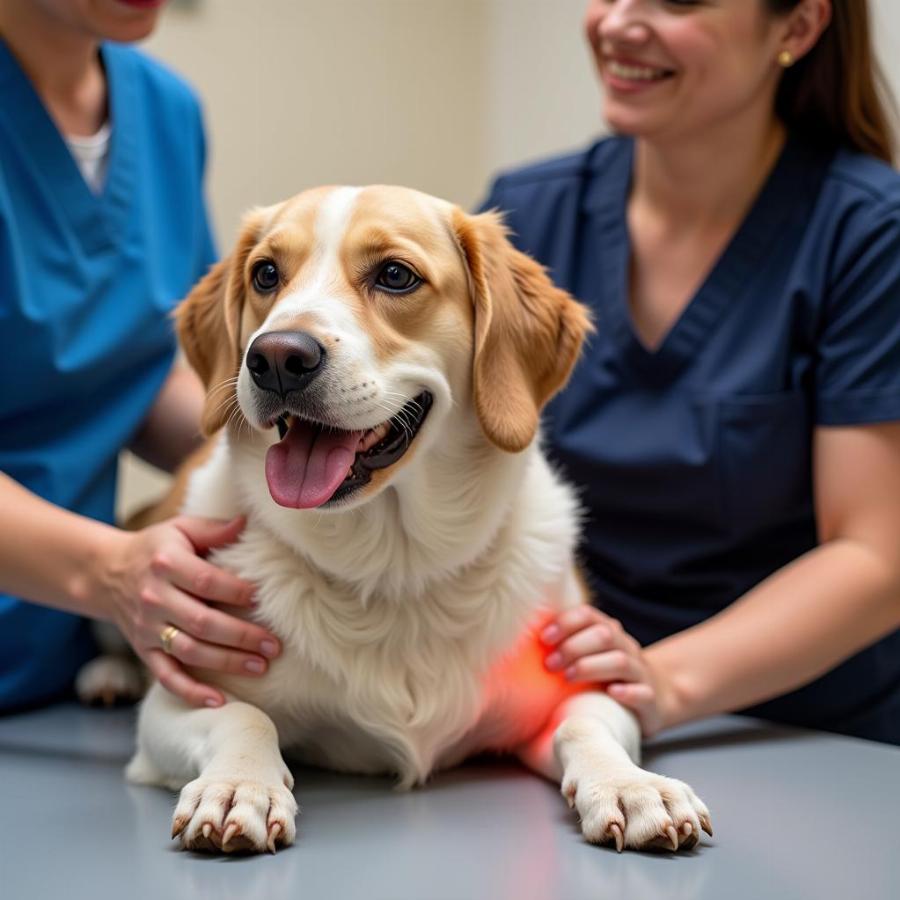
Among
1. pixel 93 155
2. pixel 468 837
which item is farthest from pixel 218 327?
pixel 468 837

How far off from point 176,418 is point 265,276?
55 cm

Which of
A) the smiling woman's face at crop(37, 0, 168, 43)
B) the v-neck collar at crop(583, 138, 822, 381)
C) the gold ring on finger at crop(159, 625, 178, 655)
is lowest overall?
the gold ring on finger at crop(159, 625, 178, 655)

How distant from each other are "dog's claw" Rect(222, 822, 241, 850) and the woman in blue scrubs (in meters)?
0.27

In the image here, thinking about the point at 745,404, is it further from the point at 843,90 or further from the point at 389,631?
the point at 389,631

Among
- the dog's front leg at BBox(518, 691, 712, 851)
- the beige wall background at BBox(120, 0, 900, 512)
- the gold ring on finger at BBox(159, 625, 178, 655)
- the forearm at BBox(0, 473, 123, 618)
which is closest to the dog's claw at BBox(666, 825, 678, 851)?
the dog's front leg at BBox(518, 691, 712, 851)

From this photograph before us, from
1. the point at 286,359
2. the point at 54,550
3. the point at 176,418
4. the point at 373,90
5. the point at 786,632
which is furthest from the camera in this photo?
the point at 373,90

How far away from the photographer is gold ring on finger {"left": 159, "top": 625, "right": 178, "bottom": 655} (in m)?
1.26

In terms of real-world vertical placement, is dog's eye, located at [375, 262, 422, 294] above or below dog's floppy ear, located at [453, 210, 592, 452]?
above

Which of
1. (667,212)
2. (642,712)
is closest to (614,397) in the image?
(667,212)

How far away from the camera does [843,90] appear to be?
5.75 ft

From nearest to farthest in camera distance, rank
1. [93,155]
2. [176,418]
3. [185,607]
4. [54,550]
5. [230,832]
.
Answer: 1. [230,832]
2. [185,607]
3. [54,550]
4. [93,155]
5. [176,418]

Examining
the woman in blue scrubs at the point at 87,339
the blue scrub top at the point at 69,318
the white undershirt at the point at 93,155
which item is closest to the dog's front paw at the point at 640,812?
the woman in blue scrubs at the point at 87,339

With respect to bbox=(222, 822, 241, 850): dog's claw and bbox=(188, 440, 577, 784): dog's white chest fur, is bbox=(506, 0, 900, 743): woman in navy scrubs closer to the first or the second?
bbox=(188, 440, 577, 784): dog's white chest fur

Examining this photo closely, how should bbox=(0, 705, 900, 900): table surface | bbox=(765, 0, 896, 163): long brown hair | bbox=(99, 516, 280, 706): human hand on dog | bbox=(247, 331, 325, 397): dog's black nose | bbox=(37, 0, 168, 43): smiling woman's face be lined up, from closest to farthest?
bbox=(0, 705, 900, 900): table surface → bbox=(247, 331, 325, 397): dog's black nose → bbox=(99, 516, 280, 706): human hand on dog → bbox=(37, 0, 168, 43): smiling woman's face → bbox=(765, 0, 896, 163): long brown hair
